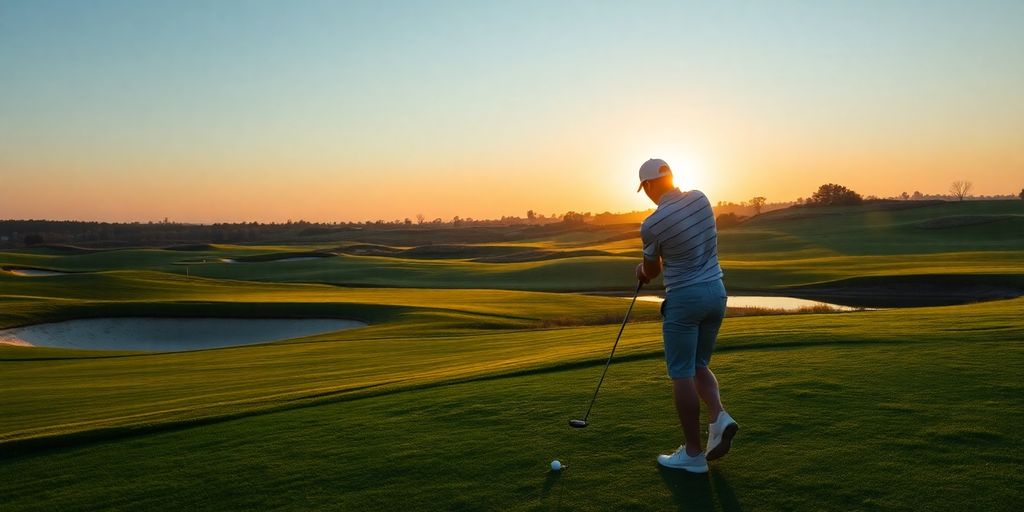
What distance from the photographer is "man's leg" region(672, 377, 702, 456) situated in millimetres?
6547

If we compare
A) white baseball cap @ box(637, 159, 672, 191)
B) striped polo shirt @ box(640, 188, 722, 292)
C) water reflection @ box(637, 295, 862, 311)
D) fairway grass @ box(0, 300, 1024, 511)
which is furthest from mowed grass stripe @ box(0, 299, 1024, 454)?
water reflection @ box(637, 295, 862, 311)

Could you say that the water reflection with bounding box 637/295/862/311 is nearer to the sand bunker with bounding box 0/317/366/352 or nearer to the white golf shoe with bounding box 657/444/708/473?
the sand bunker with bounding box 0/317/366/352

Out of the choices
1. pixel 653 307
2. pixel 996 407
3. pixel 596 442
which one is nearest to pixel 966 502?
pixel 996 407

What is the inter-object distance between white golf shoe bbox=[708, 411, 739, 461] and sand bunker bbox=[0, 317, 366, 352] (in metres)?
28.6

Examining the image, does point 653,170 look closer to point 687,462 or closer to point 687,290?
point 687,290

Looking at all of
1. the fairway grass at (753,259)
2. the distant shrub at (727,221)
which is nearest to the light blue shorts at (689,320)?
the fairway grass at (753,259)

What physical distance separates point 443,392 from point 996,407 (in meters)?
6.89

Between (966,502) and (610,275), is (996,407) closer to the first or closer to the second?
(966,502)

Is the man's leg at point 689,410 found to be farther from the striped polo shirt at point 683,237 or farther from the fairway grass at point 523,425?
the striped polo shirt at point 683,237

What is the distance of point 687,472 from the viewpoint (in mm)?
6605

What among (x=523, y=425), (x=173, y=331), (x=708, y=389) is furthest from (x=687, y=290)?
(x=173, y=331)

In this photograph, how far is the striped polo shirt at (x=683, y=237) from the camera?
6.35 metres

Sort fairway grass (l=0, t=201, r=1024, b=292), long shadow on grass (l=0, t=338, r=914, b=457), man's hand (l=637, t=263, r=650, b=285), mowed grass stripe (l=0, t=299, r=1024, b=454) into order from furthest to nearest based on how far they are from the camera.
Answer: fairway grass (l=0, t=201, r=1024, b=292), mowed grass stripe (l=0, t=299, r=1024, b=454), long shadow on grass (l=0, t=338, r=914, b=457), man's hand (l=637, t=263, r=650, b=285)

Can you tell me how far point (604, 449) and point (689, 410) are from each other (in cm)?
→ 115
